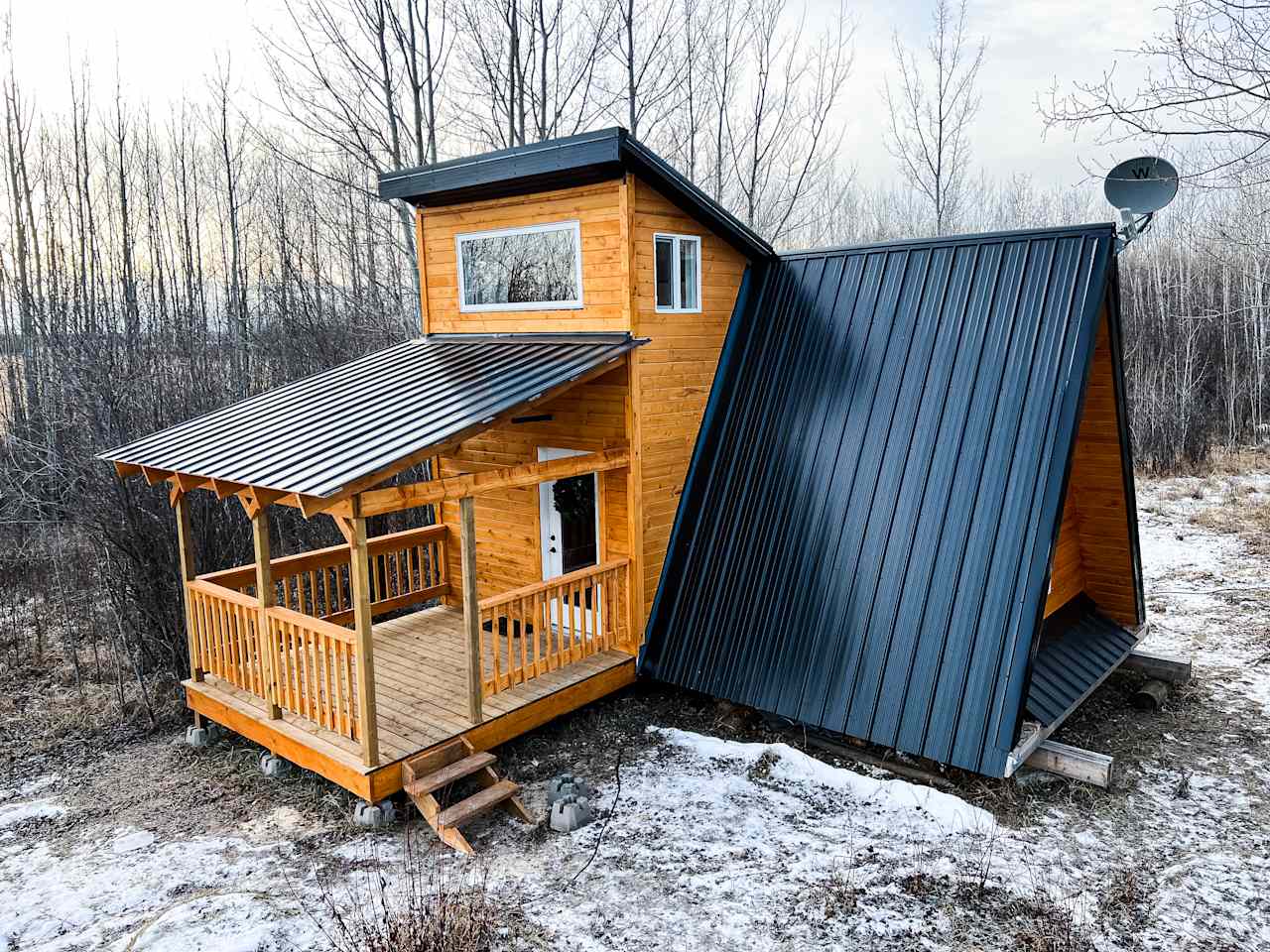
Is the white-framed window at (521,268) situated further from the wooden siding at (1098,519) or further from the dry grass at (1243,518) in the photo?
the dry grass at (1243,518)

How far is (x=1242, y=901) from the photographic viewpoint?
462 cm

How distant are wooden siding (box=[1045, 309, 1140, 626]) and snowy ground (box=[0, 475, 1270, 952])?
100 centimetres

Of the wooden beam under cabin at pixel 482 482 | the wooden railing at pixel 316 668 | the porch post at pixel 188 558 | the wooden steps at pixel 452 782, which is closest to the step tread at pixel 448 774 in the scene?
the wooden steps at pixel 452 782

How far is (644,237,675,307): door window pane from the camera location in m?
7.25

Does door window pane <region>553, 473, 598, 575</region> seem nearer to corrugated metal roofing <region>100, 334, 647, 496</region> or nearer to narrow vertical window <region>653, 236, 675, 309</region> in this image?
corrugated metal roofing <region>100, 334, 647, 496</region>

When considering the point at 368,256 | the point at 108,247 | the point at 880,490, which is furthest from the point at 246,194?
the point at 880,490

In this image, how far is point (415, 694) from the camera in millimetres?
6695

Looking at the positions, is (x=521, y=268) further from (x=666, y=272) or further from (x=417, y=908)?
(x=417, y=908)

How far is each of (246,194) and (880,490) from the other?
60.8 ft

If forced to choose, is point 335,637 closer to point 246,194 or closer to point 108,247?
point 108,247

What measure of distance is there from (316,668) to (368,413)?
73.5 inches

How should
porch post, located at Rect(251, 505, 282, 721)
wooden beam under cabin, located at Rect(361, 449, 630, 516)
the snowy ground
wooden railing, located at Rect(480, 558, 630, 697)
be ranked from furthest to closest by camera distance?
wooden railing, located at Rect(480, 558, 630, 697) < porch post, located at Rect(251, 505, 282, 721) < wooden beam under cabin, located at Rect(361, 449, 630, 516) < the snowy ground

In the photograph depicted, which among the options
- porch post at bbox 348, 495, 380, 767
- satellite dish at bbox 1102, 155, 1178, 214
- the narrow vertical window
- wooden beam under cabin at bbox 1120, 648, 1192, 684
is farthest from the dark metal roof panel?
wooden beam under cabin at bbox 1120, 648, 1192, 684

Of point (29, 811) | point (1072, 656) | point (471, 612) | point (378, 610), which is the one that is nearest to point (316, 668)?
point (471, 612)
